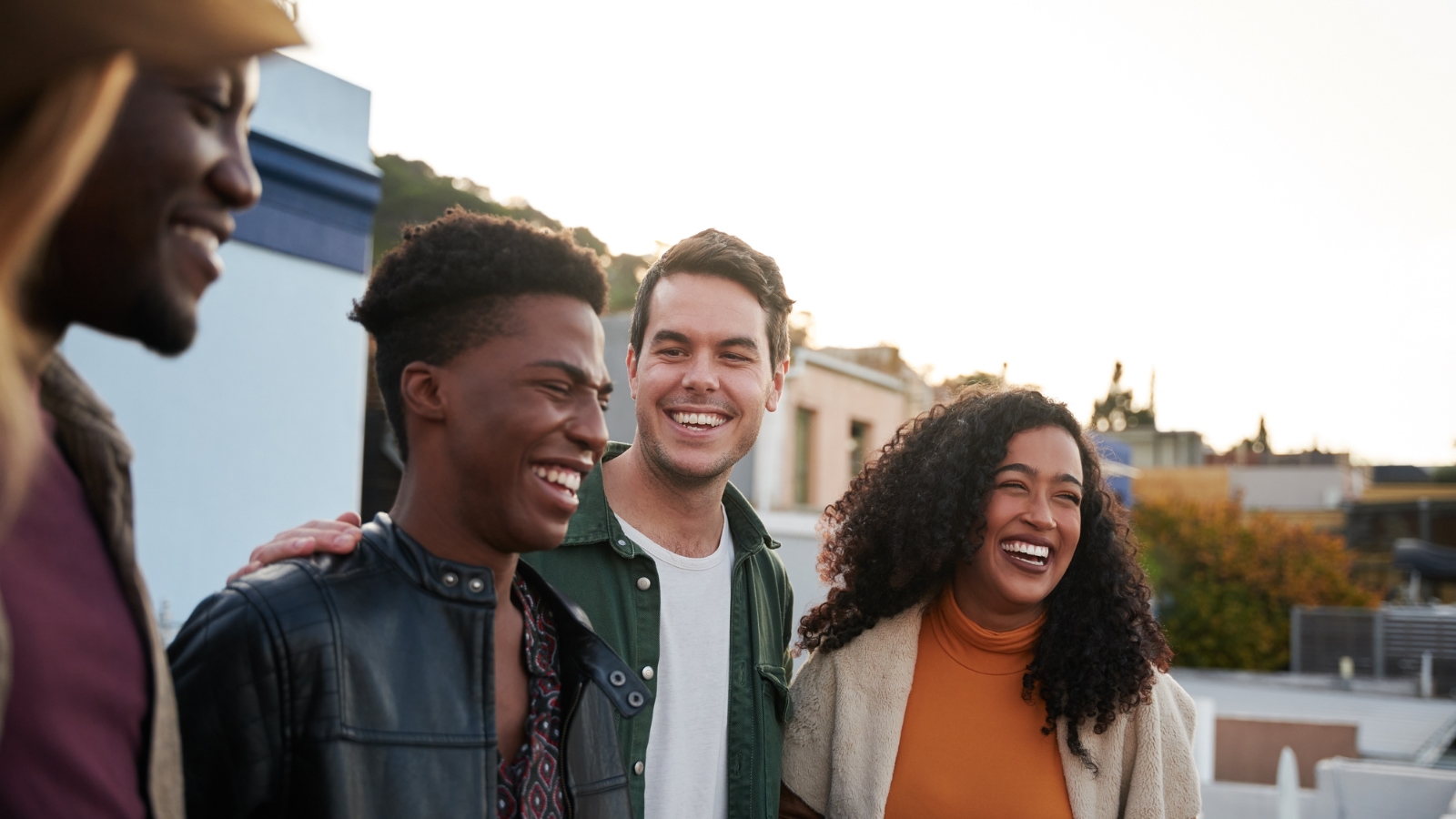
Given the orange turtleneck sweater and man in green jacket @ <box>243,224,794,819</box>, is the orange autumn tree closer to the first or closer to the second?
the orange turtleneck sweater

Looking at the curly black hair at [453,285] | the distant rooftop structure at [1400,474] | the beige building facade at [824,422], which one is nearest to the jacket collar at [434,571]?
the curly black hair at [453,285]

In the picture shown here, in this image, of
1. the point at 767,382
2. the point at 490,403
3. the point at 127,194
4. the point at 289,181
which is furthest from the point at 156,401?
the point at 127,194

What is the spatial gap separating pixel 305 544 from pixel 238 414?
525cm

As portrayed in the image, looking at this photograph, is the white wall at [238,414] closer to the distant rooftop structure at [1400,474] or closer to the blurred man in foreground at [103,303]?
the blurred man in foreground at [103,303]

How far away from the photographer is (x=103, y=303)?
4.08 feet

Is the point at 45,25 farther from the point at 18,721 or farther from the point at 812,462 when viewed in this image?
the point at 812,462

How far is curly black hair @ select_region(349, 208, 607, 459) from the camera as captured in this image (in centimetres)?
189

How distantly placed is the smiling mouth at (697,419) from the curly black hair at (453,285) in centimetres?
97

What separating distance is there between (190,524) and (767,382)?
15.0 feet

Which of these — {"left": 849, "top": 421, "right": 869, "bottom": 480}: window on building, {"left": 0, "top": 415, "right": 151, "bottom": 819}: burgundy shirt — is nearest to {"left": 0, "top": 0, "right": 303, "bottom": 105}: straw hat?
{"left": 0, "top": 415, "right": 151, "bottom": 819}: burgundy shirt

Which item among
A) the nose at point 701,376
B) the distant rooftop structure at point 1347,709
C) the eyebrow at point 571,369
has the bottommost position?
the distant rooftop structure at point 1347,709

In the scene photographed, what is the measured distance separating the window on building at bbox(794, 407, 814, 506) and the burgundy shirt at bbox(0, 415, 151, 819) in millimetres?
20484

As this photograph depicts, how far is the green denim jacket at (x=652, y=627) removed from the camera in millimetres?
2766

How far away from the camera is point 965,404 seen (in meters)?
3.43
